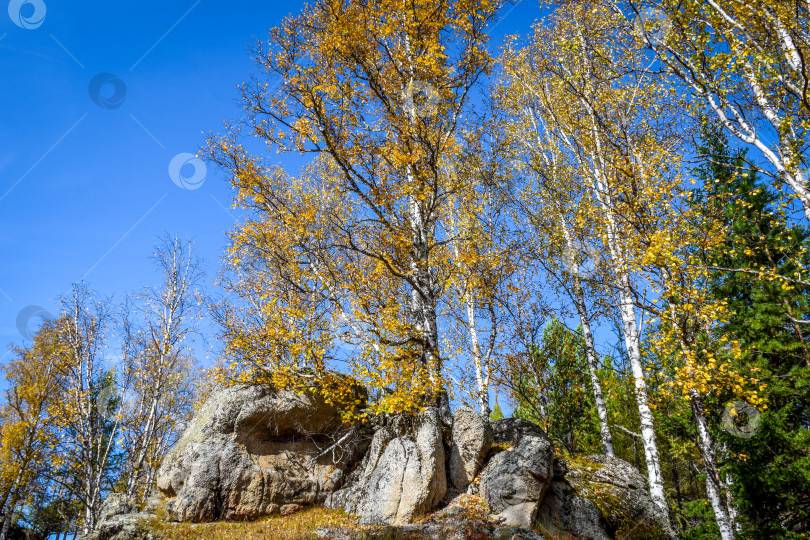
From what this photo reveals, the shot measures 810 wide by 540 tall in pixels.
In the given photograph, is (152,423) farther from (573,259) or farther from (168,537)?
(573,259)

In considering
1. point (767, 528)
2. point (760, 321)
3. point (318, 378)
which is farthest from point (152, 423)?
point (760, 321)

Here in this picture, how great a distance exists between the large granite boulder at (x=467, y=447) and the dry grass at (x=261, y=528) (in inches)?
99.5

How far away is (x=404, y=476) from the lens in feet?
28.9

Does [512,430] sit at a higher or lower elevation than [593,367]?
lower

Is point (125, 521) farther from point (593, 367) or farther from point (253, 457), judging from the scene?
point (593, 367)

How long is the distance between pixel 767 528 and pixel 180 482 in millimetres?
15245

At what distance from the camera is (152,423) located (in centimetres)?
1463
